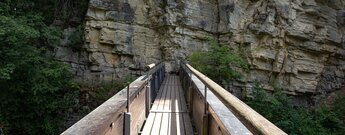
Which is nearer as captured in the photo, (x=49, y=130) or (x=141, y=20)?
(x=49, y=130)

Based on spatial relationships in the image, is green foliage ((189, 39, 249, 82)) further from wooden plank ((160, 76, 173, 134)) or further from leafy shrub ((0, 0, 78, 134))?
wooden plank ((160, 76, 173, 134))

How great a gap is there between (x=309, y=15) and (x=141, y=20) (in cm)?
1086

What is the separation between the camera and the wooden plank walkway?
457cm

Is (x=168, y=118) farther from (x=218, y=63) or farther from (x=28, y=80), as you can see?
(x=28, y=80)

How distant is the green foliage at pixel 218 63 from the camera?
15438mm

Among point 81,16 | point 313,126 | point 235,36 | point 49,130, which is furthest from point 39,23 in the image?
point 313,126

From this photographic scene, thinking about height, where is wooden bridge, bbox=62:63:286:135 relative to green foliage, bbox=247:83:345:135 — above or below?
above

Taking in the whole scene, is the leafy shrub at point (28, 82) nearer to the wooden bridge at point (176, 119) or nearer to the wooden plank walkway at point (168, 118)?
the wooden plank walkway at point (168, 118)

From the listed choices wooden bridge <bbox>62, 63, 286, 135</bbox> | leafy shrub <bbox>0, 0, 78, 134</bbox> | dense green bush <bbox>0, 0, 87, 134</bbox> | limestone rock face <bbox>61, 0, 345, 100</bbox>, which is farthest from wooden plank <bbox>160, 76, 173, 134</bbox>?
limestone rock face <bbox>61, 0, 345, 100</bbox>

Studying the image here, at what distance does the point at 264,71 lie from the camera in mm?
17734

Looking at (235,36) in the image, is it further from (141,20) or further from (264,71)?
(141,20)

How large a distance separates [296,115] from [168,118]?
33.4 feet

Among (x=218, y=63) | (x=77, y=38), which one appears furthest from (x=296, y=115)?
(x=77, y=38)

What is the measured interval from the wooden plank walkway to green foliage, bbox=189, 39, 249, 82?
7.92 m
